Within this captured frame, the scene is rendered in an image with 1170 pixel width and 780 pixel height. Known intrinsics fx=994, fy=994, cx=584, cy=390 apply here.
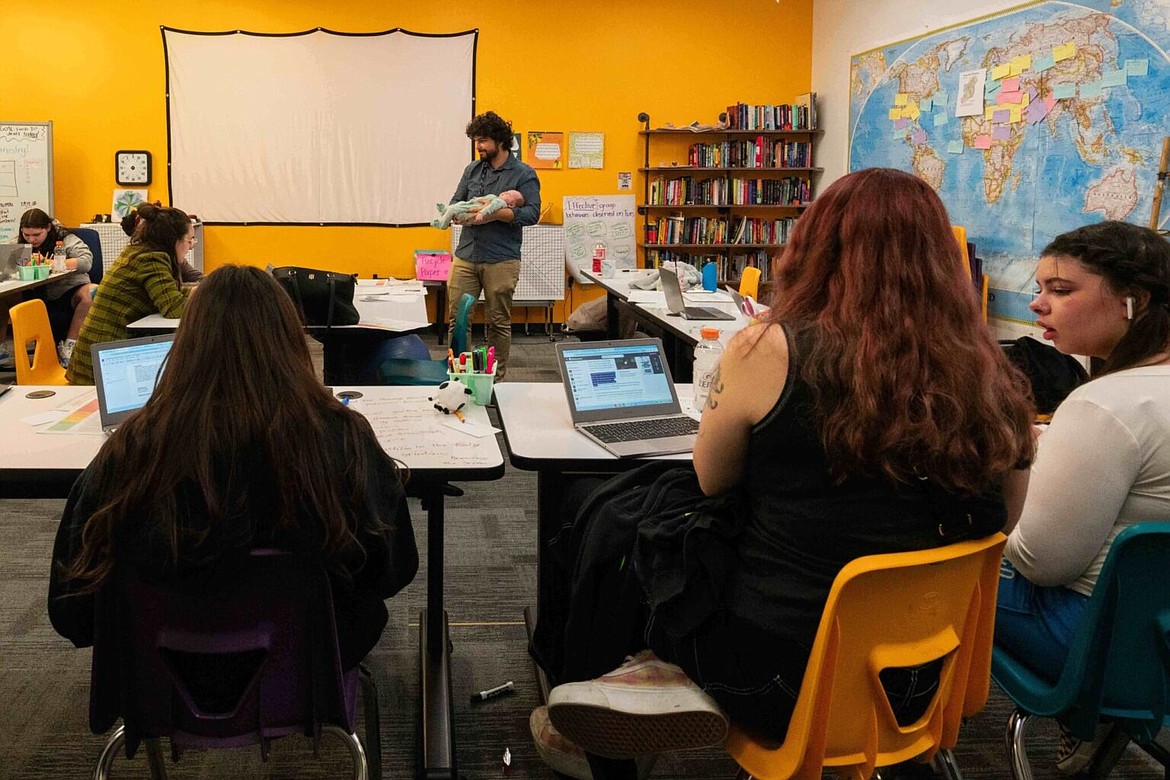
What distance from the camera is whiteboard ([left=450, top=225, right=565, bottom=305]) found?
26.7 feet

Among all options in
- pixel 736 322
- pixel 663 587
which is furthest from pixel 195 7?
pixel 663 587

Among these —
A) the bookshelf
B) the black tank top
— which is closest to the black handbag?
the black tank top

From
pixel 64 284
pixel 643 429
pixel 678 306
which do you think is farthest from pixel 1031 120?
pixel 64 284

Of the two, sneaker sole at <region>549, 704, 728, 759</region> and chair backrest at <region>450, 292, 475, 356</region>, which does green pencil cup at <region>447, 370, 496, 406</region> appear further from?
chair backrest at <region>450, 292, 475, 356</region>

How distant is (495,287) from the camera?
20.1 ft

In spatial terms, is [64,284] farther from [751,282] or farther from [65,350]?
[751,282]

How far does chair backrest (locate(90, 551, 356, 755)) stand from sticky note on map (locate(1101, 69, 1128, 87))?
4.58 metres

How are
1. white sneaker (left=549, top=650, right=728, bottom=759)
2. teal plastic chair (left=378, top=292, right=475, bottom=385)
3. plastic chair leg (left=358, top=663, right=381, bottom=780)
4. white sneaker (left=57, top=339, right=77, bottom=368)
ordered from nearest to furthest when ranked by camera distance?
white sneaker (left=549, top=650, right=728, bottom=759), plastic chair leg (left=358, top=663, right=381, bottom=780), teal plastic chair (left=378, top=292, right=475, bottom=385), white sneaker (left=57, top=339, right=77, bottom=368)

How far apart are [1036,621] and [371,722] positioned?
1355 millimetres

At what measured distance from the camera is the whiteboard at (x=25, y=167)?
24.4ft

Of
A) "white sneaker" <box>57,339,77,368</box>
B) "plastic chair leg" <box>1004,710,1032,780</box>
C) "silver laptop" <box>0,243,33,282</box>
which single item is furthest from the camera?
"silver laptop" <box>0,243,33,282</box>

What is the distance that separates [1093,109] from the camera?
479 cm

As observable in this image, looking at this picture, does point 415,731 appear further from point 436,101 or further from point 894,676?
point 436,101

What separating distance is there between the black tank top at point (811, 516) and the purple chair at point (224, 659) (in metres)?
0.66
